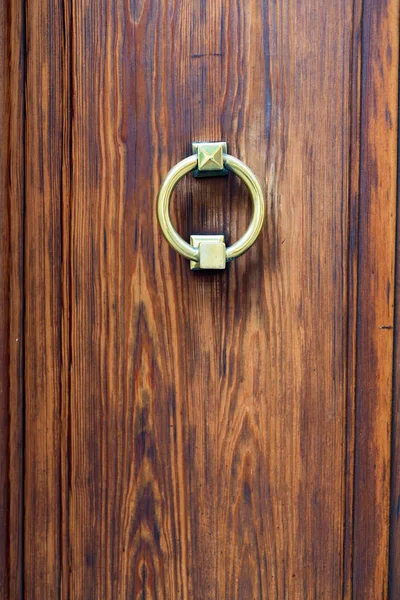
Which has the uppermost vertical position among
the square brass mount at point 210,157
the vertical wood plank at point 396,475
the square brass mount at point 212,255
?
the square brass mount at point 210,157

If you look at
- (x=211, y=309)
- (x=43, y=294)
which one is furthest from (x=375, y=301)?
(x=43, y=294)

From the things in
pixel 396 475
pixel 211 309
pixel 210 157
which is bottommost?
pixel 396 475

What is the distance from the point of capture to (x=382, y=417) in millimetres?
437

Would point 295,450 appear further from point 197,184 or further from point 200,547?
point 197,184

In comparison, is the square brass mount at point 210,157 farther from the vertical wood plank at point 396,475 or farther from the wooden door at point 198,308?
the vertical wood plank at point 396,475

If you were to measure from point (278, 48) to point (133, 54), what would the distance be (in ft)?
0.42

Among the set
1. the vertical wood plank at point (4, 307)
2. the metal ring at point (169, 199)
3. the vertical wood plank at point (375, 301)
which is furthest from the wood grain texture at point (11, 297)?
the vertical wood plank at point (375, 301)

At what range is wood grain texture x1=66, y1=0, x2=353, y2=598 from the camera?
1.45 ft

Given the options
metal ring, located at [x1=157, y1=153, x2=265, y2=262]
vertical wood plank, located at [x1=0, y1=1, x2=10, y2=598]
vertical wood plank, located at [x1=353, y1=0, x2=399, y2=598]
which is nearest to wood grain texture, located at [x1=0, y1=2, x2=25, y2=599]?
vertical wood plank, located at [x1=0, y1=1, x2=10, y2=598]

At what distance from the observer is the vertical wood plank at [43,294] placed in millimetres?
459

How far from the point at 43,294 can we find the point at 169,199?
0.49 feet

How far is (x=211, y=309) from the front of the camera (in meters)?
0.45

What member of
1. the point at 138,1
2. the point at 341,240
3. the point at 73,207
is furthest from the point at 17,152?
the point at 341,240

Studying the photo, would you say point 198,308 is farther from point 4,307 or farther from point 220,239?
point 4,307
